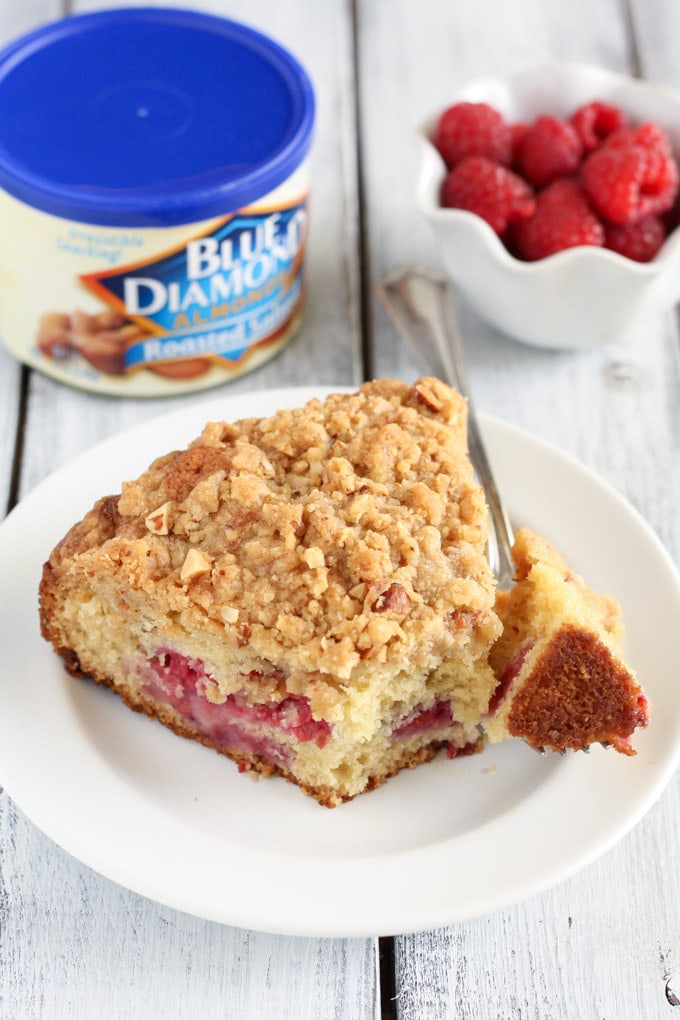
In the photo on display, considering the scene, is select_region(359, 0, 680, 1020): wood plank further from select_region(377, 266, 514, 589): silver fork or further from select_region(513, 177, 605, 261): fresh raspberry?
select_region(513, 177, 605, 261): fresh raspberry

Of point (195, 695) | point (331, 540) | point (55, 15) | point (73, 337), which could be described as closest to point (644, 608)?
point (331, 540)

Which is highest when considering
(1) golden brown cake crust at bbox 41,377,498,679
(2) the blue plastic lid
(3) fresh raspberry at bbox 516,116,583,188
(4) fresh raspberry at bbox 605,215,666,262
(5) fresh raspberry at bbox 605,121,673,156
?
(2) the blue plastic lid

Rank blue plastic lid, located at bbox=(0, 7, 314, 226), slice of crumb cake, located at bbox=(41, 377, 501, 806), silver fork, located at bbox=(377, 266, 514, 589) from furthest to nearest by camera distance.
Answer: blue plastic lid, located at bbox=(0, 7, 314, 226) → silver fork, located at bbox=(377, 266, 514, 589) → slice of crumb cake, located at bbox=(41, 377, 501, 806)

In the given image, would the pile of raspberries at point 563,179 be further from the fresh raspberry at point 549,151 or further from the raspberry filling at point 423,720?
the raspberry filling at point 423,720

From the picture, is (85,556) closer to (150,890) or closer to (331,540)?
(331,540)

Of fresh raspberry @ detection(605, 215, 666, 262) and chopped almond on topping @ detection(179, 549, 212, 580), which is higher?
chopped almond on topping @ detection(179, 549, 212, 580)

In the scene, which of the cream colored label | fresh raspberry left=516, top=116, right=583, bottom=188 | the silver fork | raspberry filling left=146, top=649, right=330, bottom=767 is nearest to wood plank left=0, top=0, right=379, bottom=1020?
raspberry filling left=146, top=649, right=330, bottom=767
